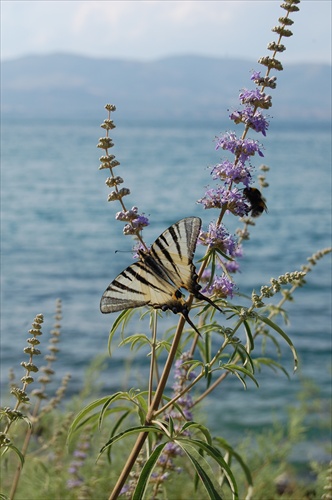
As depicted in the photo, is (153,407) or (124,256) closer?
(153,407)

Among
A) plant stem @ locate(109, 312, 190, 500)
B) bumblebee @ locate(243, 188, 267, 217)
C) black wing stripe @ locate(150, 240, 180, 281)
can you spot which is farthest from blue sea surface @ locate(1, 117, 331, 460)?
plant stem @ locate(109, 312, 190, 500)

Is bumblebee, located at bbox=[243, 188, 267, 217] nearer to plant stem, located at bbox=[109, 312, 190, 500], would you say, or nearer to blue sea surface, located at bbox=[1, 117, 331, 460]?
blue sea surface, located at bbox=[1, 117, 331, 460]

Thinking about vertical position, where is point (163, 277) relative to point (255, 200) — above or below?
below

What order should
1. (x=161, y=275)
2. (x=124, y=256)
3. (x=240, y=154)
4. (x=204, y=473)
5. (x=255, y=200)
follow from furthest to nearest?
(x=124, y=256)
(x=255, y=200)
(x=240, y=154)
(x=161, y=275)
(x=204, y=473)

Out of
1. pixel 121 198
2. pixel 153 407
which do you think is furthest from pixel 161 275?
pixel 153 407

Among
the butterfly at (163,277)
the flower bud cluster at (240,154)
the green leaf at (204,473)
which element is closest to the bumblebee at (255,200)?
the flower bud cluster at (240,154)

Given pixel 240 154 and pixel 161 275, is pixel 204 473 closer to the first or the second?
pixel 161 275

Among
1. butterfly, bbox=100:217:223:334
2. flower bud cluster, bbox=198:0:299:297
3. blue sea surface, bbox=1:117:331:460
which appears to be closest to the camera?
butterfly, bbox=100:217:223:334

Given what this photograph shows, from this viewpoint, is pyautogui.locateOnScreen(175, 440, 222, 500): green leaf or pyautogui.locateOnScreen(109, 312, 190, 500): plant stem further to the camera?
pyautogui.locateOnScreen(109, 312, 190, 500): plant stem
